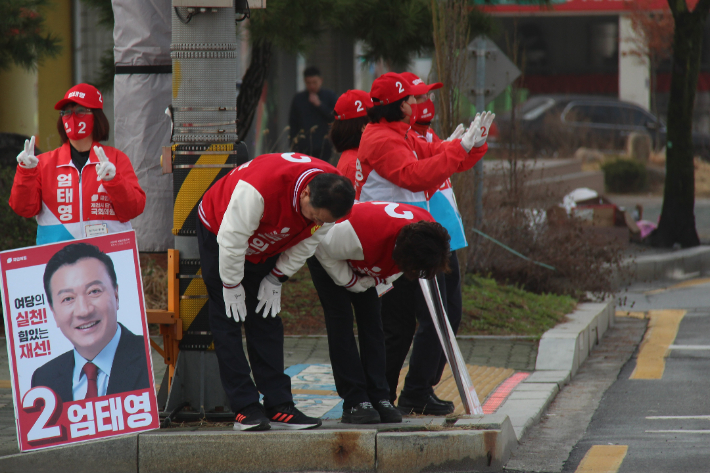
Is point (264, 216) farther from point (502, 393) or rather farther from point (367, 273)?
point (502, 393)

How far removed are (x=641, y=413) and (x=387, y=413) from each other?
1.92 m

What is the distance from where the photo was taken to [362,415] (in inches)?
174

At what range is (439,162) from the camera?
4742mm


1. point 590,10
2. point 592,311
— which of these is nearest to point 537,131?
point 590,10

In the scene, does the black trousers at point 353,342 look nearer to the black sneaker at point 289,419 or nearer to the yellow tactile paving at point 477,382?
the black sneaker at point 289,419

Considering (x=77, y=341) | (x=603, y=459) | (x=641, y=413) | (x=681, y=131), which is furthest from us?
(x=681, y=131)

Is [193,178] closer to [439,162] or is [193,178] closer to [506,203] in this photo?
[439,162]

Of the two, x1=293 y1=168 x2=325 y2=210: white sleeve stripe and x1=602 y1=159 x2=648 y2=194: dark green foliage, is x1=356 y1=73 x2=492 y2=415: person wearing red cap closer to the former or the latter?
x1=293 y1=168 x2=325 y2=210: white sleeve stripe

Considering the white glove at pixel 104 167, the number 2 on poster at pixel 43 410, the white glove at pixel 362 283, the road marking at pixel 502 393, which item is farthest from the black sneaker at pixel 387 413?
the white glove at pixel 104 167

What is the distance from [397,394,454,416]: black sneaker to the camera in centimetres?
504

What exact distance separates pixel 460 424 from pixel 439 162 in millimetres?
1323

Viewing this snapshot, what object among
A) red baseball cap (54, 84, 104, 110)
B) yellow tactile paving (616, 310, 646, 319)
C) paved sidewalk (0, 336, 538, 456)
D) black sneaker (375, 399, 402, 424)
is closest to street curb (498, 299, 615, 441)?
paved sidewalk (0, 336, 538, 456)

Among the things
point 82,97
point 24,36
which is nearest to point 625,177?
point 24,36

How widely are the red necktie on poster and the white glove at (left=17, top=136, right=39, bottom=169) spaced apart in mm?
1135
